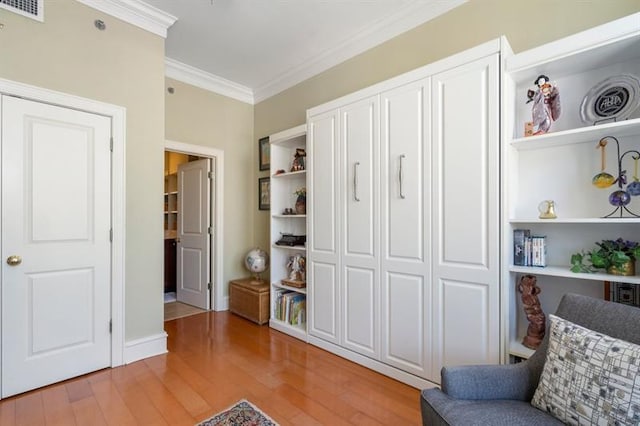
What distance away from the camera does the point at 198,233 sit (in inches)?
165

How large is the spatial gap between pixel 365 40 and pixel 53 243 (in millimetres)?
3192

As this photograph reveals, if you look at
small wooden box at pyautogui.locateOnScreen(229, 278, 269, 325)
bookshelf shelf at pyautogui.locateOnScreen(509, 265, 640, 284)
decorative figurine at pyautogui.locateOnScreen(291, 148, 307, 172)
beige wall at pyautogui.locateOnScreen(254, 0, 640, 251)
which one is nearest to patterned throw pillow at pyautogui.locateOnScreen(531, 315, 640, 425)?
bookshelf shelf at pyautogui.locateOnScreen(509, 265, 640, 284)

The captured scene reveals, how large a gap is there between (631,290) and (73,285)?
12.0ft

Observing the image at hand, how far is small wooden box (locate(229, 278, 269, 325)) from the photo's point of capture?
3.54 m

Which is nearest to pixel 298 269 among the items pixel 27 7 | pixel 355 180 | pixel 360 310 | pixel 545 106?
pixel 360 310

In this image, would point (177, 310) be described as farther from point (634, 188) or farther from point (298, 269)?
point (634, 188)

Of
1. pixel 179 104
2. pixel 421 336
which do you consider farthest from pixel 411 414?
pixel 179 104

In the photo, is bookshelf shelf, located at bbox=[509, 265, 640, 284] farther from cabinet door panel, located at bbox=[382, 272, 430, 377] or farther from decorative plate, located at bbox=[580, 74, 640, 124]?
decorative plate, located at bbox=[580, 74, 640, 124]

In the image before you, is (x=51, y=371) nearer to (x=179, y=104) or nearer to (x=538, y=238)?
(x=179, y=104)

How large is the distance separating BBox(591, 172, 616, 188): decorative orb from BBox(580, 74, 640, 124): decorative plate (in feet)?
1.02

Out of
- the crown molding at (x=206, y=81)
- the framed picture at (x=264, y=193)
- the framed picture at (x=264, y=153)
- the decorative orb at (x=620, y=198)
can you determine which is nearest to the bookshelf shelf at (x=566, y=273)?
the decorative orb at (x=620, y=198)

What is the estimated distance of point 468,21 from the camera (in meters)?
2.37

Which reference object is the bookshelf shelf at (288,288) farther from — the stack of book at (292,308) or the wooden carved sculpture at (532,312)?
the wooden carved sculpture at (532,312)

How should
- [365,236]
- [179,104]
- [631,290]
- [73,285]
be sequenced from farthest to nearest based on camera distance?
[179,104]
[365,236]
[73,285]
[631,290]
